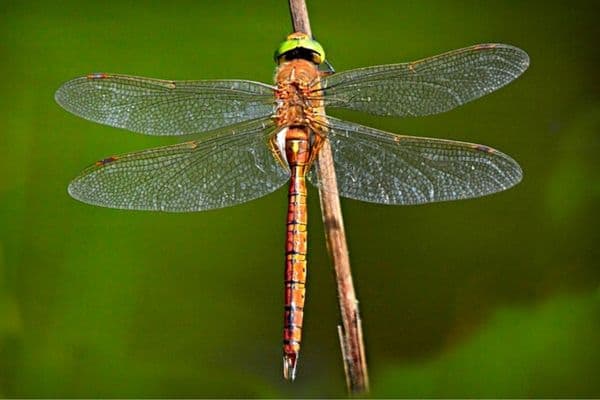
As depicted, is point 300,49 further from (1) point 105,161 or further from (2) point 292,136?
(1) point 105,161

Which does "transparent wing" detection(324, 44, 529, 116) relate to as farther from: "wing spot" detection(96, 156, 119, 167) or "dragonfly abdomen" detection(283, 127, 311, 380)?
"wing spot" detection(96, 156, 119, 167)

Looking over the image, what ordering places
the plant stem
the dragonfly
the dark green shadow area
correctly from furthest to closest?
the dark green shadow area
the dragonfly
the plant stem

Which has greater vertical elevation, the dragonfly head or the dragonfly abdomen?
the dragonfly head

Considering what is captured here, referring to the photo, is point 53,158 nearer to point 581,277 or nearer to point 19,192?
point 19,192

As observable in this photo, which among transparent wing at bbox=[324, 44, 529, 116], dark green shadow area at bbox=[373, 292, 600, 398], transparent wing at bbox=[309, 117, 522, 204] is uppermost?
transparent wing at bbox=[324, 44, 529, 116]

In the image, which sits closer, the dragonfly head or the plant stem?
the plant stem

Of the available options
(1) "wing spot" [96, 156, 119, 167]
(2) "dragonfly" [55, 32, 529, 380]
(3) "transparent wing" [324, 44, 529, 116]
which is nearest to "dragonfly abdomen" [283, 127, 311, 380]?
(2) "dragonfly" [55, 32, 529, 380]

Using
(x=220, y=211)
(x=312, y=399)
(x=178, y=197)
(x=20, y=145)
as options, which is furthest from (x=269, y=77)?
(x=312, y=399)

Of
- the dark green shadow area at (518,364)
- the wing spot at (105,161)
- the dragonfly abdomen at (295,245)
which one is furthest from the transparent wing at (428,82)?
the dark green shadow area at (518,364)
